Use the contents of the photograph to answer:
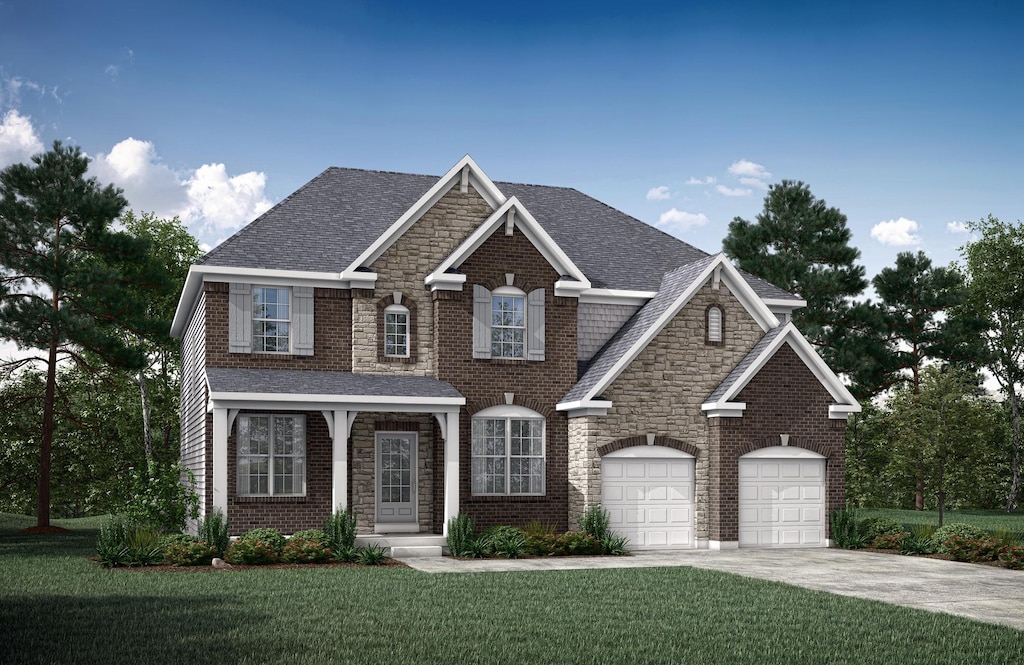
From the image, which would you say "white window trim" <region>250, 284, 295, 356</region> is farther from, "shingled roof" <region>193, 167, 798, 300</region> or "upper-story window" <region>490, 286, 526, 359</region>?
"upper-story window" <region>490, 286, 526, 359</region>

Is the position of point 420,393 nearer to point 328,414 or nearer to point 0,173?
point 328,414

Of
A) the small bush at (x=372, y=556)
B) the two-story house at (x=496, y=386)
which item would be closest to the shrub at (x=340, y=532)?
the small bush at (x=372, y=556)

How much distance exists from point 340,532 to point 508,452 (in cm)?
534

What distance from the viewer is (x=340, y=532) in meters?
21.9

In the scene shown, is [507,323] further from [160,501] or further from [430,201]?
[160,501]

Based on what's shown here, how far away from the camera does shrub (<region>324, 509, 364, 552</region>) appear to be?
2173cm

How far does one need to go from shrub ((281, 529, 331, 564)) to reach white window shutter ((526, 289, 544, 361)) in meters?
7.43

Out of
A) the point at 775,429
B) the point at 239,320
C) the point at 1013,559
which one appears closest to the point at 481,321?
the point at 239,320

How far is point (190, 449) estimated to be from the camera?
2867cm

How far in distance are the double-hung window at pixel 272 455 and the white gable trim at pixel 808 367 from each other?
9.72m

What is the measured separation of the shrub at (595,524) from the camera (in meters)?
24.2

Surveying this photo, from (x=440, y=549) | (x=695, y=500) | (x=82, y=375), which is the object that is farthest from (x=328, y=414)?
(x=82, y=375)

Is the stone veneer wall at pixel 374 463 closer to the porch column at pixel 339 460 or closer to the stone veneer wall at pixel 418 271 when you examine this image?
the porch column at pixel 339 460

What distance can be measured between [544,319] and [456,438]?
13.1 feet
